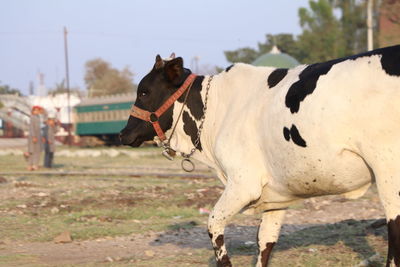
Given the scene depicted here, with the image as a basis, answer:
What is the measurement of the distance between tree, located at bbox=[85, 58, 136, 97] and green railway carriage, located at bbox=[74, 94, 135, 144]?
3803 cm

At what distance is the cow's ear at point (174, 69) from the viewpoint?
23.5ft

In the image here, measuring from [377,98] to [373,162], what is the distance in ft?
1.54

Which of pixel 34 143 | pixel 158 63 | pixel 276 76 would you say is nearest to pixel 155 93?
pixel 158 63

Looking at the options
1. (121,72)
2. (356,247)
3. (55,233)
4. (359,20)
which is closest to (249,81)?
(356,247)

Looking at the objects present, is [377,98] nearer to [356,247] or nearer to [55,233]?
[356,247]

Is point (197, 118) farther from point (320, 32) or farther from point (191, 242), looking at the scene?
point (320, 32)

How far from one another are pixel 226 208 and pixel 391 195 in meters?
1.64

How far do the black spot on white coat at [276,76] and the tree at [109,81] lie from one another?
293 feet

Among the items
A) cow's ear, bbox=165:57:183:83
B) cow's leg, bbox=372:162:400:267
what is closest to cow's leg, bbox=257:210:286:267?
cow's ear, bbox=165:57:183:83

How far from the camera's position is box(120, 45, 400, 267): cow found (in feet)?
17.7

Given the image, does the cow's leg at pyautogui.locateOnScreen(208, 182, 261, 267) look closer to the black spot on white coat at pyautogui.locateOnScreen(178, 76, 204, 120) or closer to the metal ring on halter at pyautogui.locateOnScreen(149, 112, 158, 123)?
the black spot on white coat at pyautogui.locateOnScreen(178, 76, 204, 120)

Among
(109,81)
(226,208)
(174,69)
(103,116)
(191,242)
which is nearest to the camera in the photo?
(226,208)

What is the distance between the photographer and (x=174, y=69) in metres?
7.21

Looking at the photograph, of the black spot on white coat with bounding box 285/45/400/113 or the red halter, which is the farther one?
the red halter
